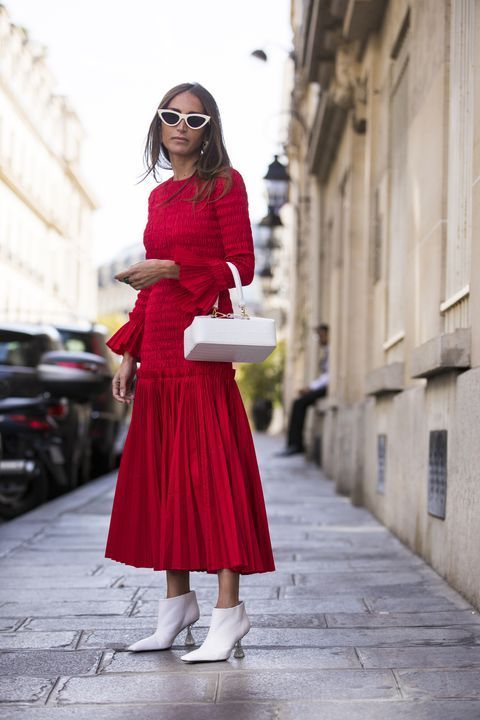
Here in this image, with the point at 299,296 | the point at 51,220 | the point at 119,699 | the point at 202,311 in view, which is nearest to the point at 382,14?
the point at 202,311

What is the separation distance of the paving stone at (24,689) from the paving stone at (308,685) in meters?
0.55

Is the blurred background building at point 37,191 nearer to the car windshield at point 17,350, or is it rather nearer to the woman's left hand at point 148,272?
the car windshield at point 17,350

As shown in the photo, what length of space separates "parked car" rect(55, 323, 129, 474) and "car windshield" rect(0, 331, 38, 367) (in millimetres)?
3927

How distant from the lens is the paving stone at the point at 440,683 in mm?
3668

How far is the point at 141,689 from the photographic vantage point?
377 centimetres

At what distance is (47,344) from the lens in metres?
12.0

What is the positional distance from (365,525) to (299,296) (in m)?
18.8

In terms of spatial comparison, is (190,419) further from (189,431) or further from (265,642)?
(265,642)

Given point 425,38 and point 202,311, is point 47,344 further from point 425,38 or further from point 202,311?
point 202,311

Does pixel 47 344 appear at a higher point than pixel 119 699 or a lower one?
higher

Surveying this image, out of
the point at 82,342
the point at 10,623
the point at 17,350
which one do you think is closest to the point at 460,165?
the point at 10,623

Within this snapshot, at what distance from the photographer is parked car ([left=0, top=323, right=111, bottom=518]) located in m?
10.9

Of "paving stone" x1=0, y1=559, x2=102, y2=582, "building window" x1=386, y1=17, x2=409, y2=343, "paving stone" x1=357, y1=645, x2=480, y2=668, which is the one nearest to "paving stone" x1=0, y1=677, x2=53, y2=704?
"paving stone" x1=357, y1=645, x2=480, y2=668

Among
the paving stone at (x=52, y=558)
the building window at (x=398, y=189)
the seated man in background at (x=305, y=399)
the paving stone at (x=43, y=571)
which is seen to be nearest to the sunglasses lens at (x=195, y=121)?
the paving stone at (x=43, y=571)
